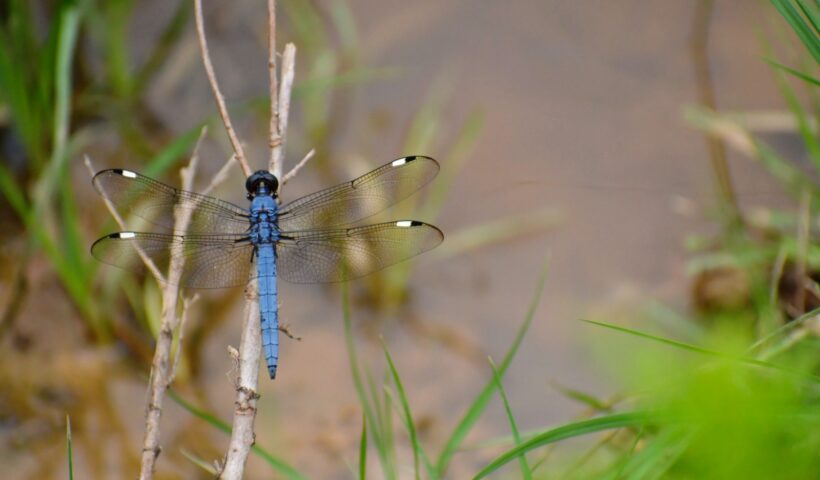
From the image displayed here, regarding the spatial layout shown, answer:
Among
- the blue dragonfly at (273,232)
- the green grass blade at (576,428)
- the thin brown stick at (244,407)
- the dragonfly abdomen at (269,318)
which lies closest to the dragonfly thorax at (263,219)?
the blue dragonfly at (273,232)

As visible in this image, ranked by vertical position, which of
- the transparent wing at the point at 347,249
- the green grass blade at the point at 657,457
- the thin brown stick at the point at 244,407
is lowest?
the green grass blade at the point at 657,457

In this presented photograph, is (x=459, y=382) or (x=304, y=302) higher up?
(x=304, y=302)

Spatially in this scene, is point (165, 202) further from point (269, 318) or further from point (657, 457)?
point (657, 457)

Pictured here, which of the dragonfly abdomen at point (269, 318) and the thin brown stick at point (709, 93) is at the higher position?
the thin brown stick at point (709, 93)

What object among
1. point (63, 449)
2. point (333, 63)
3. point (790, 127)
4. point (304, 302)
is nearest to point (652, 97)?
point (790, 127)

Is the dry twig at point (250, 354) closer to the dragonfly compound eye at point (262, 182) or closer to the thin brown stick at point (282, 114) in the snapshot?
the thin brown stick at point (282, 114)

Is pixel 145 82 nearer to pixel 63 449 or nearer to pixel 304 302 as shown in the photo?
pixel 304 302

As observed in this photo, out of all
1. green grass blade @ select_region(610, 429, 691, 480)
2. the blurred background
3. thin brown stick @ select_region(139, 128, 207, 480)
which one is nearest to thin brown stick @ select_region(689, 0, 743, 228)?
the blurred background
